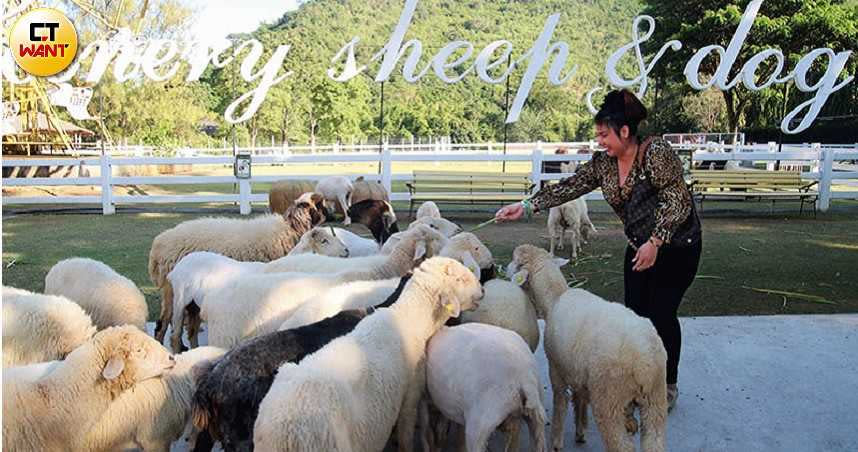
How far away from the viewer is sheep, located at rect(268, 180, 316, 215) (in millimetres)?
12234

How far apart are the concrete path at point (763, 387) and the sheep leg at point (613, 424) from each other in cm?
52

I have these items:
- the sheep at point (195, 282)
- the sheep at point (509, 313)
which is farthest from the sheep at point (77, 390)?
the sheep at point (509, 313)

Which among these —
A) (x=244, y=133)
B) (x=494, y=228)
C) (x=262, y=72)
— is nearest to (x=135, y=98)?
(x=244, y=133)

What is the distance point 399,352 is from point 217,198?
1338cm

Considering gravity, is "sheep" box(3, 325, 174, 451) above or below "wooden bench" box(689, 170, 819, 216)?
below

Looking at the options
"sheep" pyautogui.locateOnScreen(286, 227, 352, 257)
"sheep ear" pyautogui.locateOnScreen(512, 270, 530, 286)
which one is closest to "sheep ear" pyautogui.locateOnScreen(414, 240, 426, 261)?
"sheep ear" pyautogui.locateOnScreen(512, 270, 530, 286)

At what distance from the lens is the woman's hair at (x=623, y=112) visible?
3.82m

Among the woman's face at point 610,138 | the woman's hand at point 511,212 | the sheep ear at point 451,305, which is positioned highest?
the woman's face at point 610,138

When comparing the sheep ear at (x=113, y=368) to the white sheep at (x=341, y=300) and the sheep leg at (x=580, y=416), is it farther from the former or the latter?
the sheep leg at (x=580, y=416)

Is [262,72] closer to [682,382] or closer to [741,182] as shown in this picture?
[741,182]

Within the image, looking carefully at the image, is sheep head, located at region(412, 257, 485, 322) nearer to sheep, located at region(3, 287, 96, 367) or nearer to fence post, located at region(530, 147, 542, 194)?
sheep, located at region(3, 287, 96, 367)

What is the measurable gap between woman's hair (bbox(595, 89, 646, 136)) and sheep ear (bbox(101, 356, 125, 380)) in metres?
2.85

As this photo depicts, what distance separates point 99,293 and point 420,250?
2247 millimetres

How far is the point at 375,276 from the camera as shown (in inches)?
187
